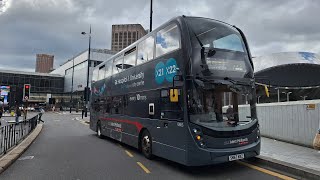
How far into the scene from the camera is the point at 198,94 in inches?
309

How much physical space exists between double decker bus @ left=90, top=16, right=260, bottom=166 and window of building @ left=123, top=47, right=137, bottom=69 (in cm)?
126

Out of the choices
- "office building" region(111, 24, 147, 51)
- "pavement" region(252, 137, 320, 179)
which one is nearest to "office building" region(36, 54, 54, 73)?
"office building" region(111, 24, 147, 51)

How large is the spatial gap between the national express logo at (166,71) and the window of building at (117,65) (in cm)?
398

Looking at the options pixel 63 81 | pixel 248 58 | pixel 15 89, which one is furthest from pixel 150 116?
pixel 63 81

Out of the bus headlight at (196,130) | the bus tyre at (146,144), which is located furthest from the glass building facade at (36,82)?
the bus headlight at (196,130)

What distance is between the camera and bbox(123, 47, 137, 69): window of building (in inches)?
463

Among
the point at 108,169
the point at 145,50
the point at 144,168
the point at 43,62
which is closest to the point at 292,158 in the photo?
the point at 144,168

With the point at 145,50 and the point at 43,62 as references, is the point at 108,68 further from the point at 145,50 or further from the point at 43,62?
the point at 43,62

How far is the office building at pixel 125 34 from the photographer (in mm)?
23312

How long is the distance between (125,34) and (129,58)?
15114 millimetres

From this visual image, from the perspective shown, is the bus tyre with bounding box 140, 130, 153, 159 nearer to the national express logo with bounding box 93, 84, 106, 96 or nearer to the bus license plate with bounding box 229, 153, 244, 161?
the bus license plate with bounding box 229, 153, 244, 161

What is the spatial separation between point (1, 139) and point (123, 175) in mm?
5559

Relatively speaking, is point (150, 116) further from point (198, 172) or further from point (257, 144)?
point (257, 144)

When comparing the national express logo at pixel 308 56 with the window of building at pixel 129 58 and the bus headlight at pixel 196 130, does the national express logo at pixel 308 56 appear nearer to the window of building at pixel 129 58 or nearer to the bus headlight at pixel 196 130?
the window of building at pixel 129 58
